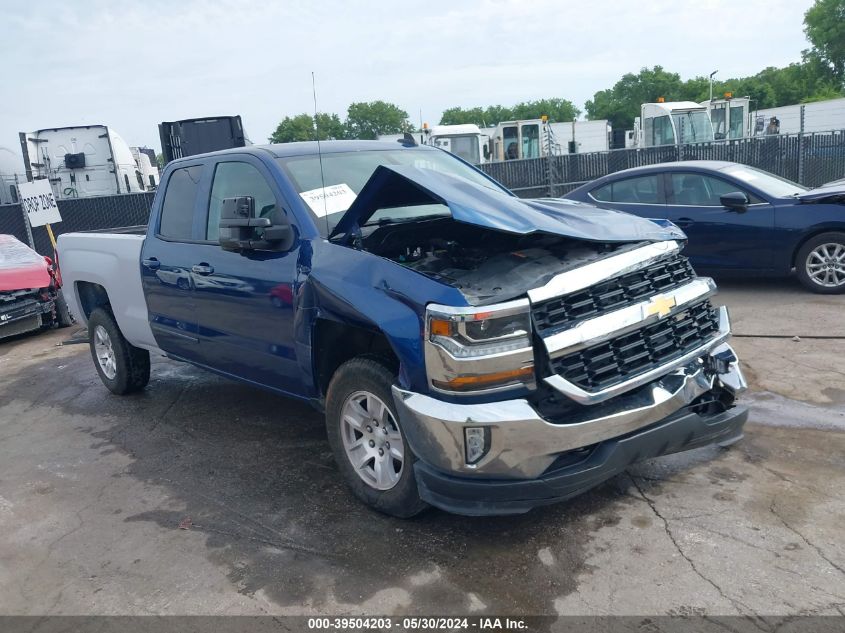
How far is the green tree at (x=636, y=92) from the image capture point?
3322 inches

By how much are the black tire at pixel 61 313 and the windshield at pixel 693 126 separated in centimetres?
1666

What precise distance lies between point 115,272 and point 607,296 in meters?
4.46

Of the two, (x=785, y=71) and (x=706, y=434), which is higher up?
(x=785, y=71)

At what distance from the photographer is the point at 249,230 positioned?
424 cm

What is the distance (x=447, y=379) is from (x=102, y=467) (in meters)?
3.11

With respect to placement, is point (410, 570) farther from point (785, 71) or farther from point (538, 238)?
point (785, 71)

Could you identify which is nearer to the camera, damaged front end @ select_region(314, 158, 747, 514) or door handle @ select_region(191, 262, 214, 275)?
damaged front end @ select_region(314, 158, 747, 514)

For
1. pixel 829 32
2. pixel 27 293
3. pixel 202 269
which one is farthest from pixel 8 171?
pixel 829 32

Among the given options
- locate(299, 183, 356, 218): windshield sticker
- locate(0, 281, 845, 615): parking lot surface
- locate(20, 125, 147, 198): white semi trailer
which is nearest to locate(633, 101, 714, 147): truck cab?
locate(20, 125, 147, 198): white semi trailer

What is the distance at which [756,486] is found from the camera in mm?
3869

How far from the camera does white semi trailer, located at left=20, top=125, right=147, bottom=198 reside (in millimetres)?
17922

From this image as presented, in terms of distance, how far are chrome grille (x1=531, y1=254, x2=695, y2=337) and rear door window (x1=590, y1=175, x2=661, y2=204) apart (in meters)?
5.13

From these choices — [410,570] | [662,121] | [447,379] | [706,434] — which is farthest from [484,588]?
[662,121]

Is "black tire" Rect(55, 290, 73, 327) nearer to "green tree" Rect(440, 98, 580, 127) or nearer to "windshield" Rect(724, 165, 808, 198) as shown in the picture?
"windshield" Rect(724, 165, 808, 198)
